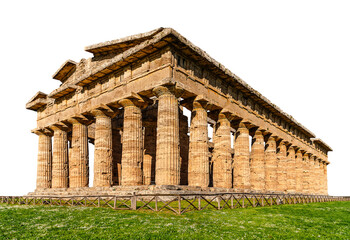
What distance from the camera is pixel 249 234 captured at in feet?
32.9

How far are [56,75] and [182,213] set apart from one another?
21.5m

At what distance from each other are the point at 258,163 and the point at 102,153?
A: 15068 mm

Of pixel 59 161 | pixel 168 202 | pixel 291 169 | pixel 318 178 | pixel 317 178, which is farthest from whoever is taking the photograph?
pixel 318 178

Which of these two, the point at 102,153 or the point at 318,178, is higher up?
the point at 102,153

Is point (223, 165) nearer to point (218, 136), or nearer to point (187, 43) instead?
point (218, 136)

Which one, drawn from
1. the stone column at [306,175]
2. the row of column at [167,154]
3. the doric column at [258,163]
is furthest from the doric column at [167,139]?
the stone column at [306,175]

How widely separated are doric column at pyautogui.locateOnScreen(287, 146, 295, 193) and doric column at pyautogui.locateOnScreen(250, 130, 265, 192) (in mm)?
8760

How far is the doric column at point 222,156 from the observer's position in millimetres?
24141

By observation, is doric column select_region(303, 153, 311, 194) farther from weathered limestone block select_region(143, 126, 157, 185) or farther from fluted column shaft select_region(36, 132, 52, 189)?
fluted column shaft select_region(36, 132, 52, 189)

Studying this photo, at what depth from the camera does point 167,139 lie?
19469 millimetres

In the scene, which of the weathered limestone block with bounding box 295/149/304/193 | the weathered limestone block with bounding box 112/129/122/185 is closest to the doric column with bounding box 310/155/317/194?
the weathered limestone block with bounding box 295/149/304/193

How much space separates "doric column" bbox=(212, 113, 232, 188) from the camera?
79.2 feet

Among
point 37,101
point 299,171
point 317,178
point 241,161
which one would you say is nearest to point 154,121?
point 241,161

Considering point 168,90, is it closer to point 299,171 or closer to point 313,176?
point 299,171
